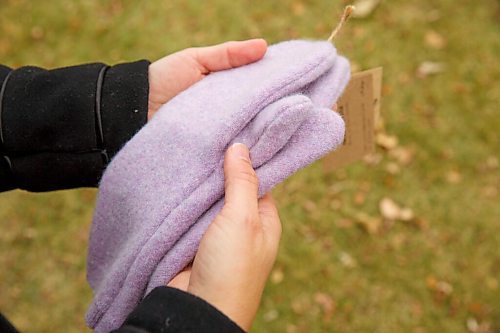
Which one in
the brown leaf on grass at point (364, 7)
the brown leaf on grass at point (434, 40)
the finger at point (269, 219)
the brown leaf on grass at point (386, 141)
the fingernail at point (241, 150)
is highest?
the fingernail at point (241, 150)

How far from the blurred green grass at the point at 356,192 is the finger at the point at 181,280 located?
930 millimetres

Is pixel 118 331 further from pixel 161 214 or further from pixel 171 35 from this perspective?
pixel 171 35

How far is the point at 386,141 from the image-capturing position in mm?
2057

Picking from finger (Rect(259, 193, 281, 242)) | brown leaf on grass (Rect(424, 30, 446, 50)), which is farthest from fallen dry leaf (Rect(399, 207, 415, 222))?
finger (Rect(259, 193, 281, 242))

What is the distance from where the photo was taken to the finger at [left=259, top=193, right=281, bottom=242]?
3.09 feet

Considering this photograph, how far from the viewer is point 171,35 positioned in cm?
230

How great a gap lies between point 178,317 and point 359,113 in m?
0.60

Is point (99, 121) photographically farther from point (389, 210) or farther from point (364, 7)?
point (364, 7)

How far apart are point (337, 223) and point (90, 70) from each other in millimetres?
1123

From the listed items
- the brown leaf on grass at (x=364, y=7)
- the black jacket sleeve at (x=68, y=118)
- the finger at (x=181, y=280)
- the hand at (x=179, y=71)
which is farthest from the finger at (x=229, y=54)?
the brown leaf on grass at (x=364, y=7)

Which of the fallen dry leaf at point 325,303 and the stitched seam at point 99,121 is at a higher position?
the stitched seam at point 99,121

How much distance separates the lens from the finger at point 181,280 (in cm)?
90

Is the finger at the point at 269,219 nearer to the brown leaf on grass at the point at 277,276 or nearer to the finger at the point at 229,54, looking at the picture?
the finger at the point at 229,54

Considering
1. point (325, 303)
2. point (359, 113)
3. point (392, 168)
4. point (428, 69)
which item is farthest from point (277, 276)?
point (428, 69)
